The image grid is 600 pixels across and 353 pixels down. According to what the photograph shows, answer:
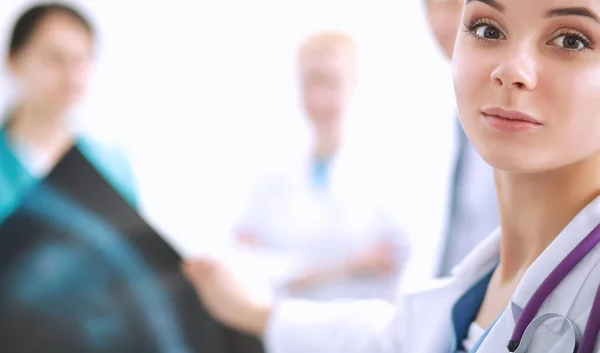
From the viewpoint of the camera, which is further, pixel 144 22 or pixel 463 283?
pixel 144 22

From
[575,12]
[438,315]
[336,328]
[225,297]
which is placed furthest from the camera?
[225,297]

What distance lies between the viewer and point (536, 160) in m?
0.62

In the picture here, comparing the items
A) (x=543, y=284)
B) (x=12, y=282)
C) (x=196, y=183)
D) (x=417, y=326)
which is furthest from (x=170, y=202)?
(x=543, y=284)

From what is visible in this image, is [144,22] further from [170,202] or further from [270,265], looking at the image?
[270,265]

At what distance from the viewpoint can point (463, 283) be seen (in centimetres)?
80

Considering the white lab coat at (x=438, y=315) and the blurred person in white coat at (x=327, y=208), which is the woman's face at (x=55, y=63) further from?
the white lab coat at (x=438, y=315)

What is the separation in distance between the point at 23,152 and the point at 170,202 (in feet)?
1.09

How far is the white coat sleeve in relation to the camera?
85cm

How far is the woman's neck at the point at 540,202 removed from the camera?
2.19 feet

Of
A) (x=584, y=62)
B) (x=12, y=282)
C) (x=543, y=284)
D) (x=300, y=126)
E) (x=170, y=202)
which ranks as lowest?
(x=12, y=282)

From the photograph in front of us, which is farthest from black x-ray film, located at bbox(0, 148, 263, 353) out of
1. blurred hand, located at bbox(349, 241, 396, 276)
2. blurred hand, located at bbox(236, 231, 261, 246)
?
blurred hand, located at bbox(349, 241, 396, 276)

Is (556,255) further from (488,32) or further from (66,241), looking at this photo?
(66,241)

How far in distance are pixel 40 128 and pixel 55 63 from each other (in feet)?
0.47

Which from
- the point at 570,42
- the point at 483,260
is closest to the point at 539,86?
the point at 570,42
